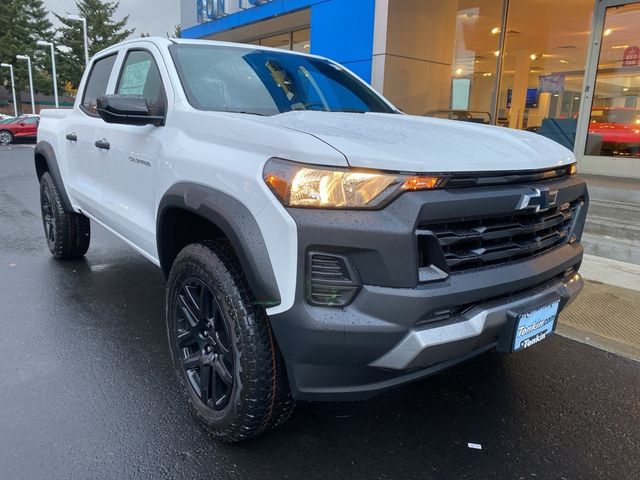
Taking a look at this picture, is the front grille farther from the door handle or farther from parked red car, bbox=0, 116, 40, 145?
parked red car, bbox=0, 116, 40, 145

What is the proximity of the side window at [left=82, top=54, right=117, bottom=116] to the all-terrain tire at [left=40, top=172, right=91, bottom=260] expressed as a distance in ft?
3.04

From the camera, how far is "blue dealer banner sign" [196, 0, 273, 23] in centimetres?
1314

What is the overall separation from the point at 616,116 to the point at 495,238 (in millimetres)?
7699

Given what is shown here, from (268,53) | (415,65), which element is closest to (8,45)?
(415,65)

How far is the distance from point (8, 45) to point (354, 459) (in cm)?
6845

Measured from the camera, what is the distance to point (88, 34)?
63.9 meters

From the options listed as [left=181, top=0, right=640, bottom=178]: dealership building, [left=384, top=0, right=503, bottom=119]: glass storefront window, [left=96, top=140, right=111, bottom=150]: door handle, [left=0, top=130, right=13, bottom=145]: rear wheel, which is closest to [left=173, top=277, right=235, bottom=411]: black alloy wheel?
[left=96, top=140, right=111, bottom=150]: door handle

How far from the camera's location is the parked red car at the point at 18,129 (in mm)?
26156

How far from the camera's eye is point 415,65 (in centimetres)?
988

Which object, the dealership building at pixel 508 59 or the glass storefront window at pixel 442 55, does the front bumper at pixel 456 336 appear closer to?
the dealership building at pixel 508 59

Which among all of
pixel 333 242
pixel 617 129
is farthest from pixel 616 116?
pixel 333 242

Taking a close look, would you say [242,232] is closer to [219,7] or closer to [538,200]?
[538,200]

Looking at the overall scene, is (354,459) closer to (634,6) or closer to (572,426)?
(572,426)

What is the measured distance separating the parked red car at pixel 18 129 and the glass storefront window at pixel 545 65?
24138mm
